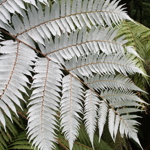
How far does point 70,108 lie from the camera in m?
0.98

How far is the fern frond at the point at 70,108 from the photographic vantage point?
3.15ft

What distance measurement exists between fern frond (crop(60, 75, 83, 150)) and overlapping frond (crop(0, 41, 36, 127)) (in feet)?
0.65

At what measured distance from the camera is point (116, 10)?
43.7 inches

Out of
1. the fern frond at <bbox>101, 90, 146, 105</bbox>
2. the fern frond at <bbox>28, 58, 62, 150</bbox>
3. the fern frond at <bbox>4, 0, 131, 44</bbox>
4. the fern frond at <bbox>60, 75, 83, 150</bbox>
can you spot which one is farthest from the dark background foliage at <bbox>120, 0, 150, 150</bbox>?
the fern frond at <bbox>28, 58, 62, 150</bbox>

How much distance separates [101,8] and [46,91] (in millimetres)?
514

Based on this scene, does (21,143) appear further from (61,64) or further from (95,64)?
(95,64)

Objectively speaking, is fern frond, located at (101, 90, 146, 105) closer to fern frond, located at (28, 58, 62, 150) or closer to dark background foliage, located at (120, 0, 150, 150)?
fern frond, located at (28, 58, 62, 150)

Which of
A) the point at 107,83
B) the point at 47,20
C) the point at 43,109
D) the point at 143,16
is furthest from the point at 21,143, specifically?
the point at 143,16

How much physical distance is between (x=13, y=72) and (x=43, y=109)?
203mm

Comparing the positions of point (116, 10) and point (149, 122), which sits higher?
point (116, 10)

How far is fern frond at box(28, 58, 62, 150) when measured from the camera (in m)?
0.89

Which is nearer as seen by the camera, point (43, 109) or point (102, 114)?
point (43, 109)

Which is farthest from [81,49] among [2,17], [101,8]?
[2,17]

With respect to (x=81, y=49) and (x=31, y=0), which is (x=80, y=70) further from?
(x=31, y=0)
